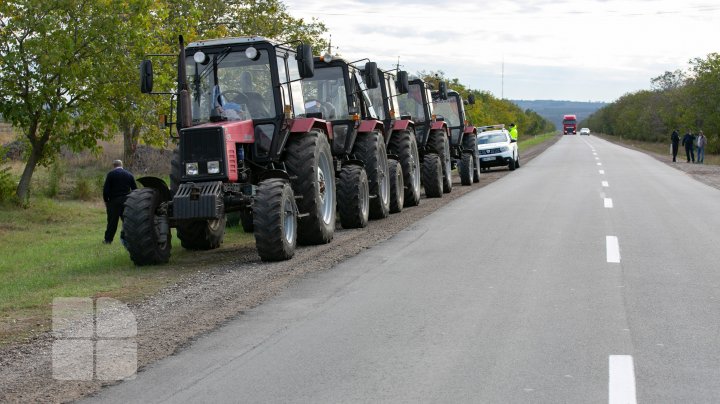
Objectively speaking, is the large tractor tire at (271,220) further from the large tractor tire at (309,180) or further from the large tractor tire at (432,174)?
the large tractor tire at (432,174)

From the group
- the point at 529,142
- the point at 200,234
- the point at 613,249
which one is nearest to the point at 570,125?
the point at 529,142

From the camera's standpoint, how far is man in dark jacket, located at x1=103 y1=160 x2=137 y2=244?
54.1ft

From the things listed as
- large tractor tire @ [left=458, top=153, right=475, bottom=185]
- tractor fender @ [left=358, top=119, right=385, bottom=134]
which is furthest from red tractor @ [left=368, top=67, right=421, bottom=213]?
large tractor tire @ [left=458, top=153, right=475, bottom=185]

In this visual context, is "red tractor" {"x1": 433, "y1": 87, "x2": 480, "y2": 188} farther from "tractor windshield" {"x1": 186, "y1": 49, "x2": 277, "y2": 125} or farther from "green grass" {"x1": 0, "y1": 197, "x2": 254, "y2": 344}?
"tractor windshield" {"x1": 186, "y1": 49, "x2": 277, "y2": 125}

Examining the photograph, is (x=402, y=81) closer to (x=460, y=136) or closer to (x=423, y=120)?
(x=423, y=120)

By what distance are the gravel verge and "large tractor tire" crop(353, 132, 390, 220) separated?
7.28 ft

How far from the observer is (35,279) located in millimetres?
11891

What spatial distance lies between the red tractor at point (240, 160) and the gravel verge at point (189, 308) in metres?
0.52

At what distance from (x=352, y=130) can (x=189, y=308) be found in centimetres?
825

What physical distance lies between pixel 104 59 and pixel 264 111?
1028cm

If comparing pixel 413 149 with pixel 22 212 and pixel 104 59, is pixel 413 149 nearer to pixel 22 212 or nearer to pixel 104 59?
pixel 104 59

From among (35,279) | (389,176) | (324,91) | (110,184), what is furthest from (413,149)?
(35,279)

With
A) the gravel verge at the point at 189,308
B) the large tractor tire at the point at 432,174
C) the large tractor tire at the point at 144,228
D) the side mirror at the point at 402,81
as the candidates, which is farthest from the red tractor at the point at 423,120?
the large tractor tire at the point at 144,228

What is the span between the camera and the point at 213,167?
11.6 meters
